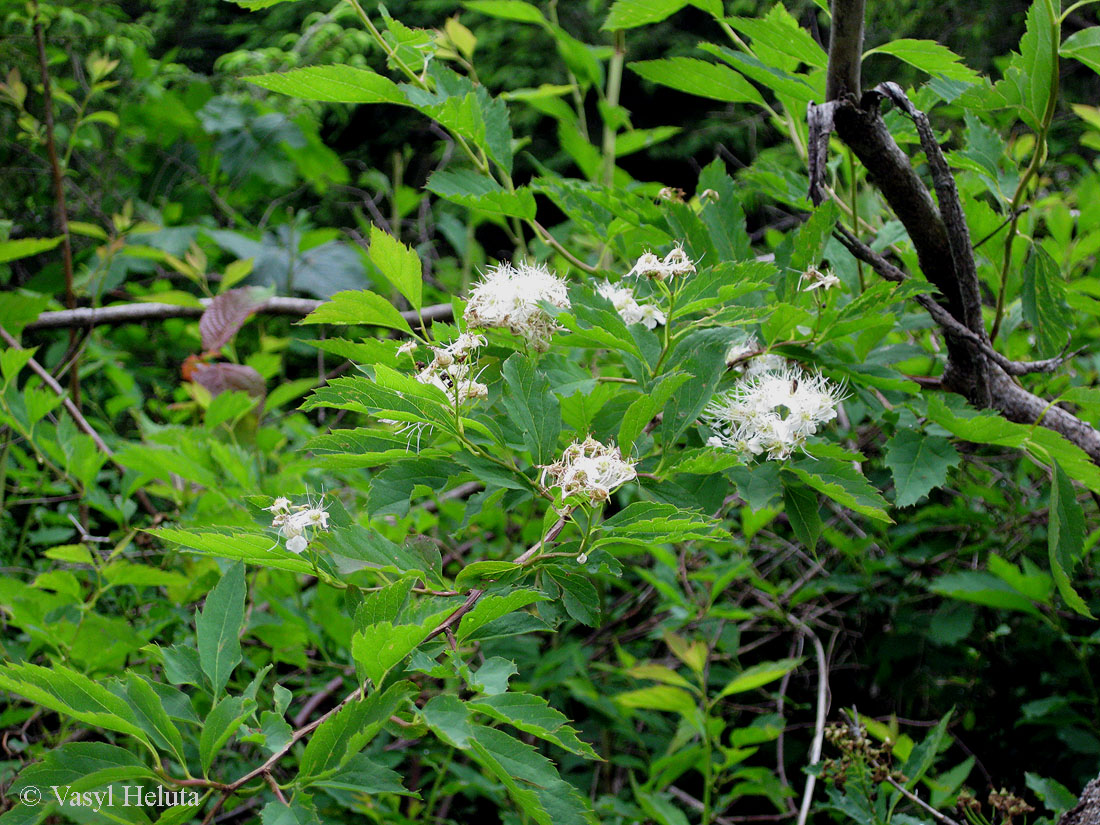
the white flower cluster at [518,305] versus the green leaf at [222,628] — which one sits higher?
the white flower cluster at [518,305]

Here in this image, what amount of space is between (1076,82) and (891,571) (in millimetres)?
3399

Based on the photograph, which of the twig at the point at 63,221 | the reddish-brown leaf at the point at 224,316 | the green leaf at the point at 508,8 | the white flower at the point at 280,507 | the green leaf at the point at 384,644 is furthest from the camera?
the twig at the point at 63,221

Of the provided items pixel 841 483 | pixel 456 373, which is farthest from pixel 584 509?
pixel 841 483

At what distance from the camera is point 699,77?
0.89 meters

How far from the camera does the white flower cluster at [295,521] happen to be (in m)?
0.56

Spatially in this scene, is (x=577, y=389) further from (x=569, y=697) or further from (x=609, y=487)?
(x=569, y=697)

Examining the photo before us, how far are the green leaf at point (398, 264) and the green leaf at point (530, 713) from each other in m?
0.34

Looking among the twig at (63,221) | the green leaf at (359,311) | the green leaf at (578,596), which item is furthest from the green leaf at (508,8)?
the green leaf at (578,596)

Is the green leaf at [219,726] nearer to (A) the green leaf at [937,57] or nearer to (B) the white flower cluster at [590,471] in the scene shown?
(B) the white flower cluster at [590,471]

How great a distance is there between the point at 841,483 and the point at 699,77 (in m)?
0.49

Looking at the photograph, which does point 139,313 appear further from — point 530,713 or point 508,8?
point 530,713

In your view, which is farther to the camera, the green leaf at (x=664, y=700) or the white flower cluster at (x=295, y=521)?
the green leaf at (x=664, y=700)

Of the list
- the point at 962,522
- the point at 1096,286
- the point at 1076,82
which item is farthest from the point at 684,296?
the point at 1076,82

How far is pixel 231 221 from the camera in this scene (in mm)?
2768
